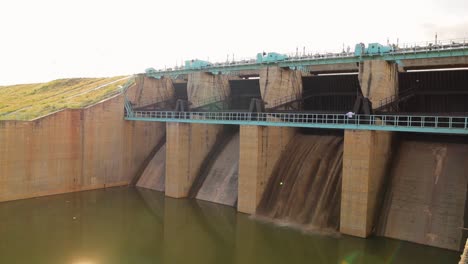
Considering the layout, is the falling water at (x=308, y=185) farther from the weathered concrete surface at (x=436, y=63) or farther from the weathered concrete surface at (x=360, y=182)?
the weathered concrete surface at (x=436, y=63)

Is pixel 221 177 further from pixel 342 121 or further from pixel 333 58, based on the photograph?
pixel 333 58

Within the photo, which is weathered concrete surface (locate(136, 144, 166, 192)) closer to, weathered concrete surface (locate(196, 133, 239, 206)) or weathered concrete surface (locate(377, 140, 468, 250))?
weathered concrete surface (locate(196, 133, 239, 206))

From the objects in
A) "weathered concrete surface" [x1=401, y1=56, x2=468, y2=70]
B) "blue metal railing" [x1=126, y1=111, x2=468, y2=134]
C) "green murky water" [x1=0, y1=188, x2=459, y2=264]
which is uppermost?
"weathered concrete surface" [x1=401, y1=56, x2=468, y2=70]

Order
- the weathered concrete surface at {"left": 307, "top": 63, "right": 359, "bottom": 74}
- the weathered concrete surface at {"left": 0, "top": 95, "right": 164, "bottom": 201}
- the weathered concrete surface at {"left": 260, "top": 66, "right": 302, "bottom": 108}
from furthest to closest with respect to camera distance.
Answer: the weathered concrete surface at {"left": 0, "top": 95, "right": 164, "bottom": 201} < the weathered concrete surface at {"left": 260, "top": 66, "right": 302, "bottom": 108} < the weathered concrete surface at {"left": 307, "top": 63, "right": 359, "bottom": 74}

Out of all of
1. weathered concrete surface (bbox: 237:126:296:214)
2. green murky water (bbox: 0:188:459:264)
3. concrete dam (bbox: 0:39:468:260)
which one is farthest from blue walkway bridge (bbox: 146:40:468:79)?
green murky water (bbox: 0:188:459:264)

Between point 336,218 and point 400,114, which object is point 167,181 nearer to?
point 336,218

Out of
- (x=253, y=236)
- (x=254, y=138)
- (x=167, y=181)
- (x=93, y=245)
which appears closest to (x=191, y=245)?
(x=253, y=236)

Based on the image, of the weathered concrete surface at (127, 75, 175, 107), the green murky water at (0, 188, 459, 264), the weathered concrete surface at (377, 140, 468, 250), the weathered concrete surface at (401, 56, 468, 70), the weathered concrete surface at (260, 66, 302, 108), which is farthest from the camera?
the weathered concrete surface at (127, 75, 175, 107)

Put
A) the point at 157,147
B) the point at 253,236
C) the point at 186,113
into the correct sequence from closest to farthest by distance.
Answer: the point at 253,236, the point at 186,113, the point at 157,147
